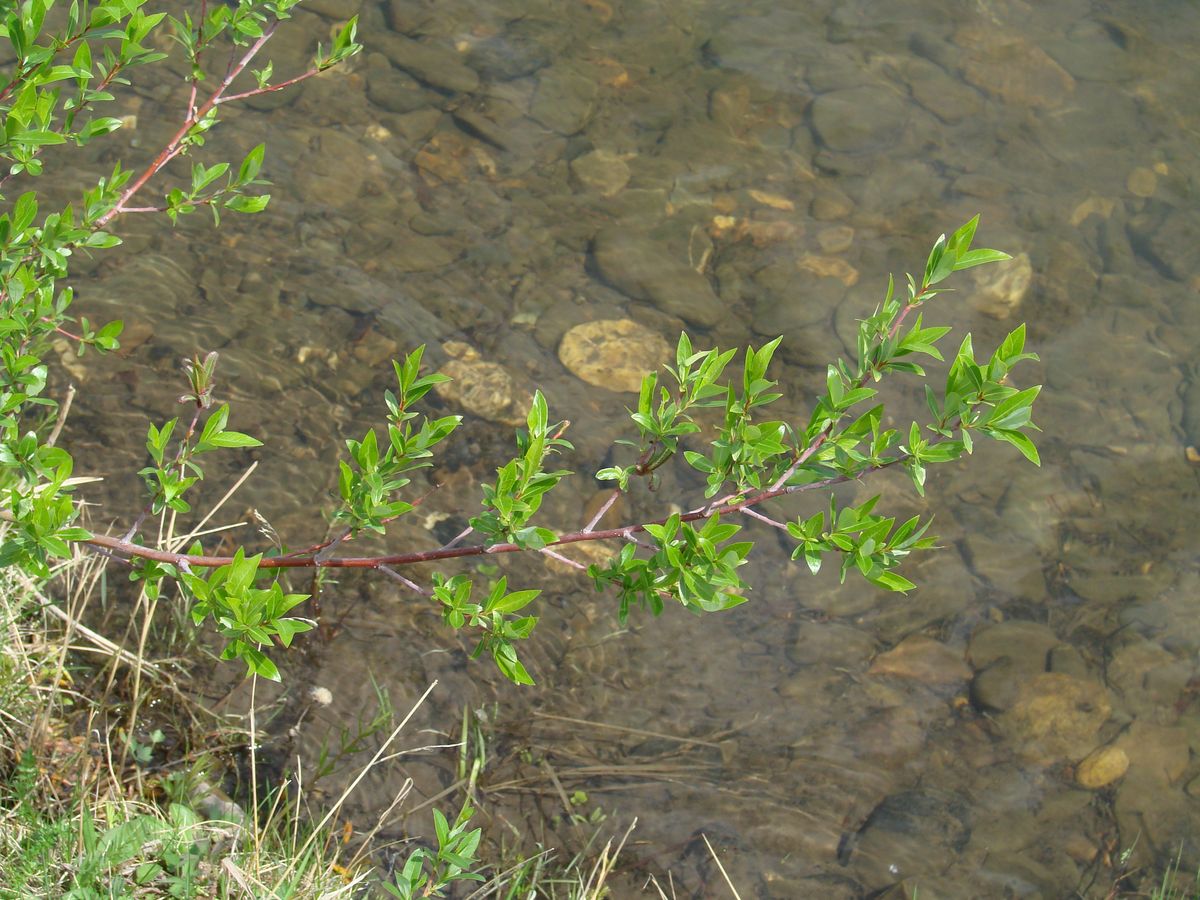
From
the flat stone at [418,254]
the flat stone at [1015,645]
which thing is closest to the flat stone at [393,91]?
the flat stone at [418,254]

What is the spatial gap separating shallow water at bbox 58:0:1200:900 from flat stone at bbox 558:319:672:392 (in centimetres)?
9

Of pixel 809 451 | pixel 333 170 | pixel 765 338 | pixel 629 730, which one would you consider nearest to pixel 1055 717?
pixel 629 730

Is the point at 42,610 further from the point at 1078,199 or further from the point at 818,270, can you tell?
the point at 1078,199

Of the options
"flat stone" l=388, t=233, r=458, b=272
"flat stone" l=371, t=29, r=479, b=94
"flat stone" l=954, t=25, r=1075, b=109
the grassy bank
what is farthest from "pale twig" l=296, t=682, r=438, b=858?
"flat stone" l=954, t=25, r=1075, b=109

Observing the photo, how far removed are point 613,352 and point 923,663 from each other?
2.11 m

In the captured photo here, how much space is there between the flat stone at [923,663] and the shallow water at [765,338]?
0.06 ft

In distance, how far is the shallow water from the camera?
4.16 meters

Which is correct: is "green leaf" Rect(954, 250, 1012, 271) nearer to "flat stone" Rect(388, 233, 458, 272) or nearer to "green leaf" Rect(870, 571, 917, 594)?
"green leaf" Rect(870, 571, 917, 594)

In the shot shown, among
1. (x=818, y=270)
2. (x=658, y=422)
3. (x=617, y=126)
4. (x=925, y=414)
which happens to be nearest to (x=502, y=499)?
(x=658, y=422)

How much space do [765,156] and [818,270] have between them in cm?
101

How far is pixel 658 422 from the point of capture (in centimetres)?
209

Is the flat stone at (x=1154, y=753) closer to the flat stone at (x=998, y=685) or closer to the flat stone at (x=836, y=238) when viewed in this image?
the flat stone at (x=998, y=685)

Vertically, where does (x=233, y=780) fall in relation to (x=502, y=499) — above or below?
below

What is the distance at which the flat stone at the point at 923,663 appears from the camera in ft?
15.3
